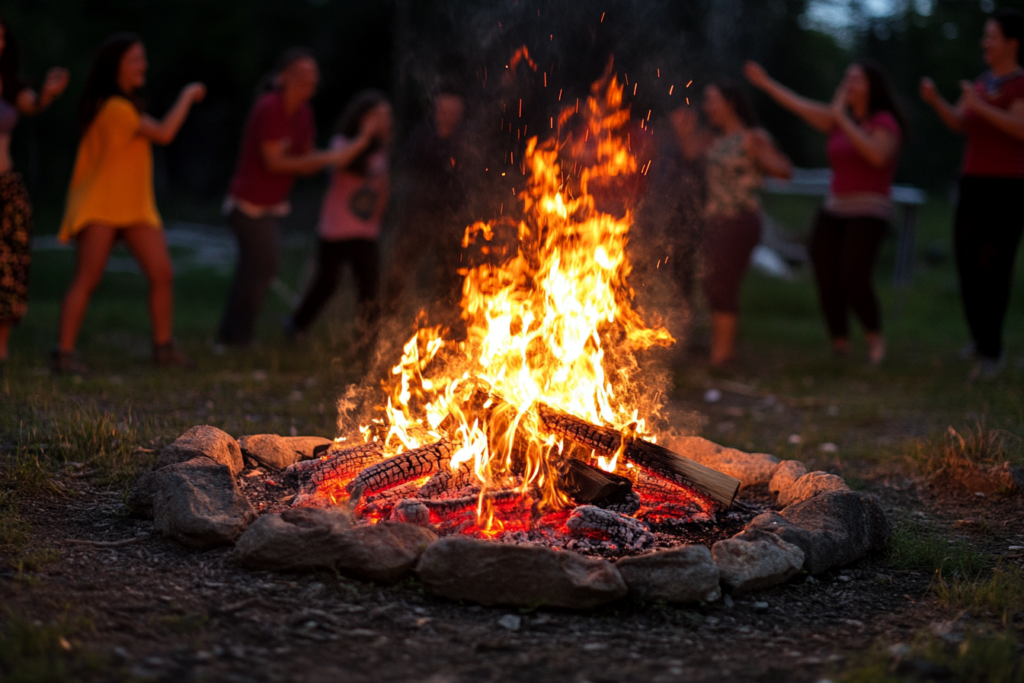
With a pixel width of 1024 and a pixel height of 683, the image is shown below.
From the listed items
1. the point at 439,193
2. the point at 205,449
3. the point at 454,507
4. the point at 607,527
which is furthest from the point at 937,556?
the point at 439,193

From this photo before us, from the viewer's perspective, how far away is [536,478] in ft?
12.6

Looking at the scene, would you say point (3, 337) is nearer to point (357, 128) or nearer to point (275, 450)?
point (357, 128)

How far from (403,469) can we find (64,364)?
12.8 ft

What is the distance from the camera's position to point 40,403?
16.7 ft

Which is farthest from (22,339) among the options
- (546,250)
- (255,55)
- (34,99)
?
(255,55)

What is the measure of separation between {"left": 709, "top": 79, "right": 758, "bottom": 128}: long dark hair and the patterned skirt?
5.86 m

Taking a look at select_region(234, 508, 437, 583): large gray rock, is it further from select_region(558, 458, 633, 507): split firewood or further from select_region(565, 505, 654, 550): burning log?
select_region(558, 458, 633, 507): split firewood

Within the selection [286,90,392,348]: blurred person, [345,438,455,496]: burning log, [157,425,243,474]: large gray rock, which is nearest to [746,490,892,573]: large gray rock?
[345,438,455,496]: burning log

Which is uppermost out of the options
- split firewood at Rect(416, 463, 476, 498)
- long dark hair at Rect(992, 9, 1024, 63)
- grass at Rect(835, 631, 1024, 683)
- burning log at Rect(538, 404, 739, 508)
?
long dark hair at Rect(992, 9, 1024, 63)

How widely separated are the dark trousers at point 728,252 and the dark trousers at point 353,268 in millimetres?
3104

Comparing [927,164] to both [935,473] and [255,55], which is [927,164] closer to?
[255,55]

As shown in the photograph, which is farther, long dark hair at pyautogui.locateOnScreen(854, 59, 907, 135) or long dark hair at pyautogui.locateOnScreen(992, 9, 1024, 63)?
long dark hair at pyautogui.locateOnScreen(854, 59, 907, 135)

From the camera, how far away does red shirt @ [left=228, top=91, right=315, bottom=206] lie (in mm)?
7703

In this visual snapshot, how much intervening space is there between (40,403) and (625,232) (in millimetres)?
3474
